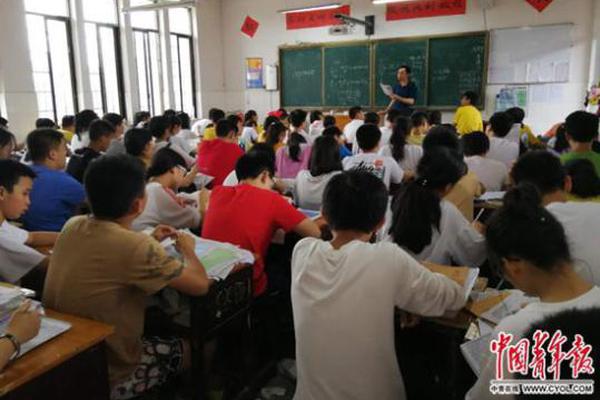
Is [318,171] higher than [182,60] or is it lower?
lower

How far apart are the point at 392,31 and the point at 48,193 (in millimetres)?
6927

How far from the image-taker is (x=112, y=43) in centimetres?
838

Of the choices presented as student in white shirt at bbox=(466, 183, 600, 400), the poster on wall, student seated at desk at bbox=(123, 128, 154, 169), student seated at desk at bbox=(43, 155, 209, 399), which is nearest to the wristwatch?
student seated at desk at bbox=(43, 155, 209, 399)

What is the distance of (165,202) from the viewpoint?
2582mm

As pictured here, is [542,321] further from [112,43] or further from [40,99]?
[112,43]

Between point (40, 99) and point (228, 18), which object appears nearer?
point (40, 99)

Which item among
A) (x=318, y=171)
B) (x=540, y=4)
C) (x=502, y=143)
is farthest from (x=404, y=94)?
(x=318, y=171)

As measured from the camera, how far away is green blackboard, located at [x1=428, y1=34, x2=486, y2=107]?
759cm

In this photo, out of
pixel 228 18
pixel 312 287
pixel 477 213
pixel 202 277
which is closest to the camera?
pixel 312 287

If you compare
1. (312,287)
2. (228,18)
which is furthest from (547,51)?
(312,287)

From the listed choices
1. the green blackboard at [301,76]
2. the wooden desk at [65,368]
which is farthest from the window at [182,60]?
the wooden desk at [65,368]

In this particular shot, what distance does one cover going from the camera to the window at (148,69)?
8923 mm

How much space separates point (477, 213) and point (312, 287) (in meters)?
2.02

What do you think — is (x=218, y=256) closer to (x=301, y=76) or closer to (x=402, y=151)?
(x=402, y=151)
